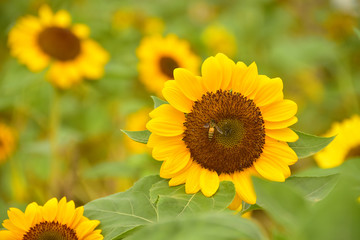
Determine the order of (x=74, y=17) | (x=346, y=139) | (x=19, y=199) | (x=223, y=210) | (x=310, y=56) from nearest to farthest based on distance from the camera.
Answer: (x=223, y=210) < (x=346, y=139) < (x=19, y=199) < (x=74, y=17) < (x=310, y=56)

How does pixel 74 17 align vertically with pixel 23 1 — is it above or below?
below

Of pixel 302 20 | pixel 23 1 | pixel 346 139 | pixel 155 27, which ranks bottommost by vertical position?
pixel 346 139

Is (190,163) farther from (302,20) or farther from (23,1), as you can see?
(302,20)

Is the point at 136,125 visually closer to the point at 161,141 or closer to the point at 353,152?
the point at 353,152

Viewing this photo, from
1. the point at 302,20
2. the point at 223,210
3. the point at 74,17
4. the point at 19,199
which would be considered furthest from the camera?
the point at 302,20

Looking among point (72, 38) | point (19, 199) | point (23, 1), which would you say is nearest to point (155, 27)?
point (23, 1)

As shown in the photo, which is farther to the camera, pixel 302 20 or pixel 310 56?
pixel 302 20
